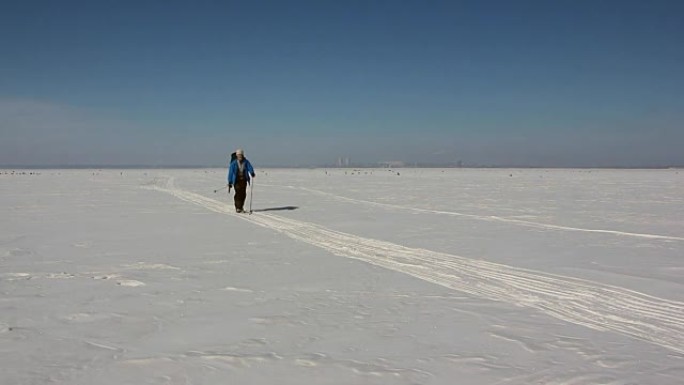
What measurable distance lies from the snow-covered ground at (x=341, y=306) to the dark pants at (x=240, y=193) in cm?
432

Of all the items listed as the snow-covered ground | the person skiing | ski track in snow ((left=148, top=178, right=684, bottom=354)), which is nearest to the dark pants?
the person skiing

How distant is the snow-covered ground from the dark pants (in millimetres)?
4323

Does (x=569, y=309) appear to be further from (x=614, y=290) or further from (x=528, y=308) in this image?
(x=614, y=290)

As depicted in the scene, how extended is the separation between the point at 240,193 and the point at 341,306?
10.9 m

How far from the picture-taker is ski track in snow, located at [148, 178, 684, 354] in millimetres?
4770

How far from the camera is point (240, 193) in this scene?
619 inches

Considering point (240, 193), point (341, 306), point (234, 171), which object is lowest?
point (341, 306)

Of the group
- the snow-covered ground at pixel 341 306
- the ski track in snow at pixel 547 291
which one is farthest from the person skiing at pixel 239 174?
the ski track in snow at pixel 547 291

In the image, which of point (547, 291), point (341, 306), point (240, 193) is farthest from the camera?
point (240, 193)

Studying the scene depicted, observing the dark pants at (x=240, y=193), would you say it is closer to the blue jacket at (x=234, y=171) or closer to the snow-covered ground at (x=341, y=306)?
the blue jacket at (x=234, y=171)

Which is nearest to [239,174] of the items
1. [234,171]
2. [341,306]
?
[234,171]

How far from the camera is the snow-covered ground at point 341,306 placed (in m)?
3.69

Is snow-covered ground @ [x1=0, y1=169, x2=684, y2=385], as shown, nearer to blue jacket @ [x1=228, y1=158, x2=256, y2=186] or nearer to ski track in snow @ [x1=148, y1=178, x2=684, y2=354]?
ski track in snow @ [x1=148, y1=178, x2=684, y2=354]

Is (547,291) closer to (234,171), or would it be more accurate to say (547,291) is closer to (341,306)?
(341,306)
